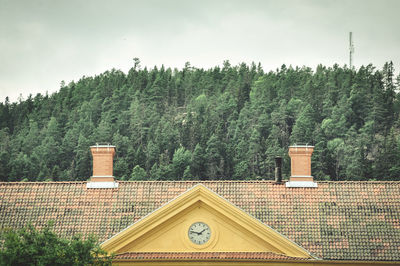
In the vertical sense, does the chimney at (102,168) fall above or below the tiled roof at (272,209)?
above

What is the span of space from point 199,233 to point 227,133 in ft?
459

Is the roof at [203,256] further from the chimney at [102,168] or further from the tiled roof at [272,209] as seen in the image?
the chimney at [102,168]

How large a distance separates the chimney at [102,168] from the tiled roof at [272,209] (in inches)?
14.8

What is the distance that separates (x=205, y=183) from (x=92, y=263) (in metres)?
9.44

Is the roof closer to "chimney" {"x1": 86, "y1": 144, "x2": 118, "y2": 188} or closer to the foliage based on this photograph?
"chimney" {"x1": 86, "y1": 144, "x2": 118, "y2": 188}

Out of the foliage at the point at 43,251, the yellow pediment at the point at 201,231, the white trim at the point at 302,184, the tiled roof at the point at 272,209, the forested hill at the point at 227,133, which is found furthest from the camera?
the forested hill at the point at 227,133

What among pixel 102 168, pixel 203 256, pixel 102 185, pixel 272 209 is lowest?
pixel 203 256

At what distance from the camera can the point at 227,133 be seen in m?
177

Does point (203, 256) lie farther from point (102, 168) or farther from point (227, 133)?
point (227, 133)

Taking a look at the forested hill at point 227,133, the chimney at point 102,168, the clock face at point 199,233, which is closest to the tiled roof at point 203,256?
the clock face at point 199,233

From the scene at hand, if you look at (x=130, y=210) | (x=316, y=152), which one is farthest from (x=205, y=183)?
(x=316, y=152)

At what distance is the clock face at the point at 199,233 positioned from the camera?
37219 mm

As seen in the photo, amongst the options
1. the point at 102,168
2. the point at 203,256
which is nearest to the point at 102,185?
the point at 102,168

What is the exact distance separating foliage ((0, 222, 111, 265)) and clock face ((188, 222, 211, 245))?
21.7 ft
